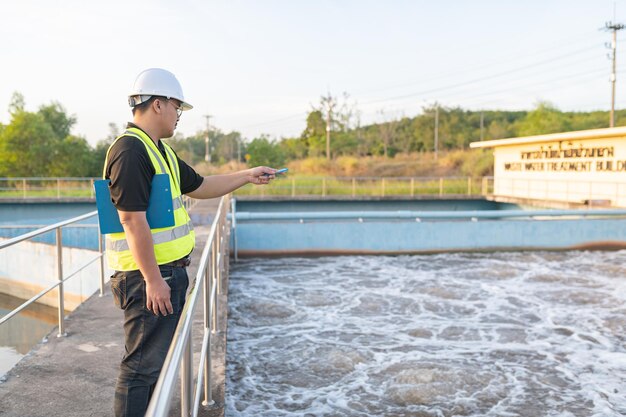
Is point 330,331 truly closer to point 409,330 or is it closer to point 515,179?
point 409,330

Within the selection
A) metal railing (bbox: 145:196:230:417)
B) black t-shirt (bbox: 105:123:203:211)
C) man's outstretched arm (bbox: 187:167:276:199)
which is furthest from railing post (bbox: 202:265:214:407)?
black t-shirt (bbox: 105:123:203:211)

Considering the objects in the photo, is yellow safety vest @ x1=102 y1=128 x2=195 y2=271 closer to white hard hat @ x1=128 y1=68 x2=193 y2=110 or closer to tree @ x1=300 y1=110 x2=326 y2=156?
white hard hat @ x1=128 y1=68 x2=193 y2=110

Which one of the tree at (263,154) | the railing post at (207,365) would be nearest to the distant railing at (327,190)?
the tree at (263,154)

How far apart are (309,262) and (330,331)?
14.6 feet

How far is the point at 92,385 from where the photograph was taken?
305cm

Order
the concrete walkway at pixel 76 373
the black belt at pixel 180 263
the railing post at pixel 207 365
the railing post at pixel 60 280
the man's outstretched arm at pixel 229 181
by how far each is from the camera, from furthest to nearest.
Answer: the railing post at pixel 60 280 < the railing post at pixel 207 365 < the concrete walkway at pixel 76 373 < the man's outstretched arm at pixel 229 181 < the black belt at pixel 180 263

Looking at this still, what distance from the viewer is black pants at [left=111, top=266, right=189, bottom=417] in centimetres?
208

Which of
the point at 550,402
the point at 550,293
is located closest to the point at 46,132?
the point at 550,293

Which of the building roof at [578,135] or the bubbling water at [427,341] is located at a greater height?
the building roof at [578,135]

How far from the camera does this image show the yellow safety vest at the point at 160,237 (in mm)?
2027

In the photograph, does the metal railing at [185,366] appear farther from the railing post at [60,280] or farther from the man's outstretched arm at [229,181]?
the railing post at [60,280]

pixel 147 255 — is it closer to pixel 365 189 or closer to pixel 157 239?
pixel 157 239

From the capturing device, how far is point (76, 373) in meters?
3.21

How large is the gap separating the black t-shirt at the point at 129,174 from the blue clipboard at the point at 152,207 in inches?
1.9
